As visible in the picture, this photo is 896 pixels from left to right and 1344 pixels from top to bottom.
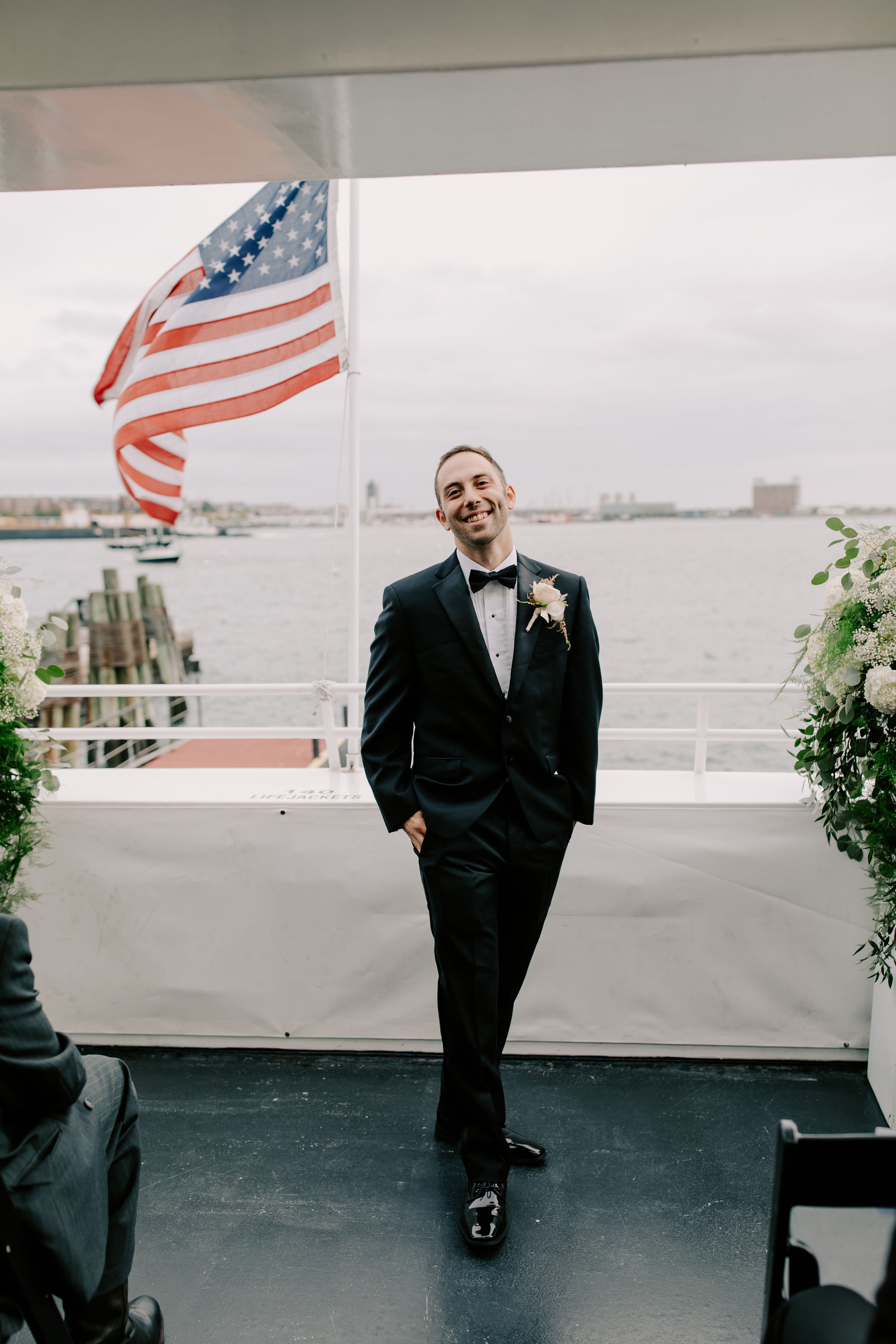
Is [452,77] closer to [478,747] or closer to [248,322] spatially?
[478,747]

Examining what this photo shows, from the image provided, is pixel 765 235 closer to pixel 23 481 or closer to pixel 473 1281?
pixel 23 481

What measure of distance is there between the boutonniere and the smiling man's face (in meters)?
0.17

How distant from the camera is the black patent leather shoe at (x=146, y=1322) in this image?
172 cm

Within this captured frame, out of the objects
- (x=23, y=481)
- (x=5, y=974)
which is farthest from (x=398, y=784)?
(x=23, y=481)

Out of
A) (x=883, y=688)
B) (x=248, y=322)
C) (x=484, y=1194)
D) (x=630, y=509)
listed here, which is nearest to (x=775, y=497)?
(x=630, y=509)

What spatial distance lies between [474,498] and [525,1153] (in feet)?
5.71

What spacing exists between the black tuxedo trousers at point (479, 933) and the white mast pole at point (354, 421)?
139 cm

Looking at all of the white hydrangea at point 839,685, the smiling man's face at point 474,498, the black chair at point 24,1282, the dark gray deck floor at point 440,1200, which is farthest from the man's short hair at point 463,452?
the dark gray deck floor at point 440,1200

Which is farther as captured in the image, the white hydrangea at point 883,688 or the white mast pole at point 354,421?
the white mast pole at point 354,421

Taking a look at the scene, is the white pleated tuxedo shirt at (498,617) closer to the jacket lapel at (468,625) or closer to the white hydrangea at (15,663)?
the jacket lapel at (468,625)

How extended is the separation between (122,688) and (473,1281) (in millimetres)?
1949

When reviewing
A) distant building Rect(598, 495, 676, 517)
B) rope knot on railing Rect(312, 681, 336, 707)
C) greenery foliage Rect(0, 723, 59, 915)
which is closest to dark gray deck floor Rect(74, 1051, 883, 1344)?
greenery foliage Rect(0, 723, 59, 915)

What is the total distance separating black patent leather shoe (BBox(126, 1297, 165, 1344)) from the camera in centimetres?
172

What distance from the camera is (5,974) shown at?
125 centimetres
